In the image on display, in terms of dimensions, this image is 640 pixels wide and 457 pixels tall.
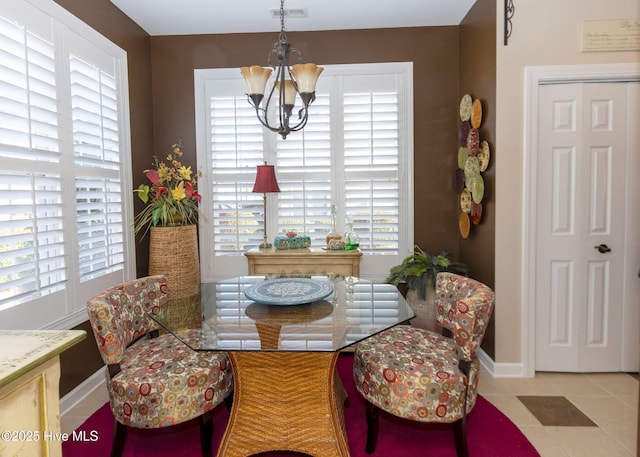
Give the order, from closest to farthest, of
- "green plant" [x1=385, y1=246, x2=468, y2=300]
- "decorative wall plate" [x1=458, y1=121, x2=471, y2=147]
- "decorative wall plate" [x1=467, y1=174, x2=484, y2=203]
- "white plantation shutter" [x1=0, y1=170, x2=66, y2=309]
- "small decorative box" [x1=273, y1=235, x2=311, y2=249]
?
"white plantation shutter" [x1=0, y1=170, x2=66, y2=309] → "decorative wall plate" [x1=467, y1=174, x2=484, y2=203] → "green plant" [x1=385, y1=246, x2=468, y2=300] → "decorative wall plate" [x1=458, y1=121, x2=471, y2=147] → "small decorative box" [x1=273, y1=235, x2=311, y2=249]

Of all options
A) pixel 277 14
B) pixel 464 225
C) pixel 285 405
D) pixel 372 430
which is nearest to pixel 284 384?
pixel 285 405

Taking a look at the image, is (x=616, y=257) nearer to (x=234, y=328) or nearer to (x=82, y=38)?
(x=234, y=328)

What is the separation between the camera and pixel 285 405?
Result: 181 cm

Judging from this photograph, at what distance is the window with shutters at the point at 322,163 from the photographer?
353 centimetres

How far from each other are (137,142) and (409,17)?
8.66 feet

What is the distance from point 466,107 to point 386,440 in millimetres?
2638

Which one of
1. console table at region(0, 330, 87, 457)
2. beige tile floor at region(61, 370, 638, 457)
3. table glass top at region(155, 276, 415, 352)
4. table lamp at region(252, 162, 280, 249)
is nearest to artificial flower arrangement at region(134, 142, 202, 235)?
table lamp at region(252, 162, 280, 249)

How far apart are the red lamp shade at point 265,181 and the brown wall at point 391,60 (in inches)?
33.6

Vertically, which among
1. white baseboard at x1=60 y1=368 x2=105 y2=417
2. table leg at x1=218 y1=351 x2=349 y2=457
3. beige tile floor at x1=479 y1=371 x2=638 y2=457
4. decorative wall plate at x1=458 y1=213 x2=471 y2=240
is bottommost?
beige tile floor at x1=479 y1=371 x2=638 y2=457

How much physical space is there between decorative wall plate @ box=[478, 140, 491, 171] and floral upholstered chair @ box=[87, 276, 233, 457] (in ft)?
7.62

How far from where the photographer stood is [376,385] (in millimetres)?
1908

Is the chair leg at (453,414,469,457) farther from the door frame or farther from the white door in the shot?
the white door

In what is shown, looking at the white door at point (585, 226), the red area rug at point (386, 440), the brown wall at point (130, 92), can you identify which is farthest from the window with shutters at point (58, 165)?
the white door at point (585, 226)

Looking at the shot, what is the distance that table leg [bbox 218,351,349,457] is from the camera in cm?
179
